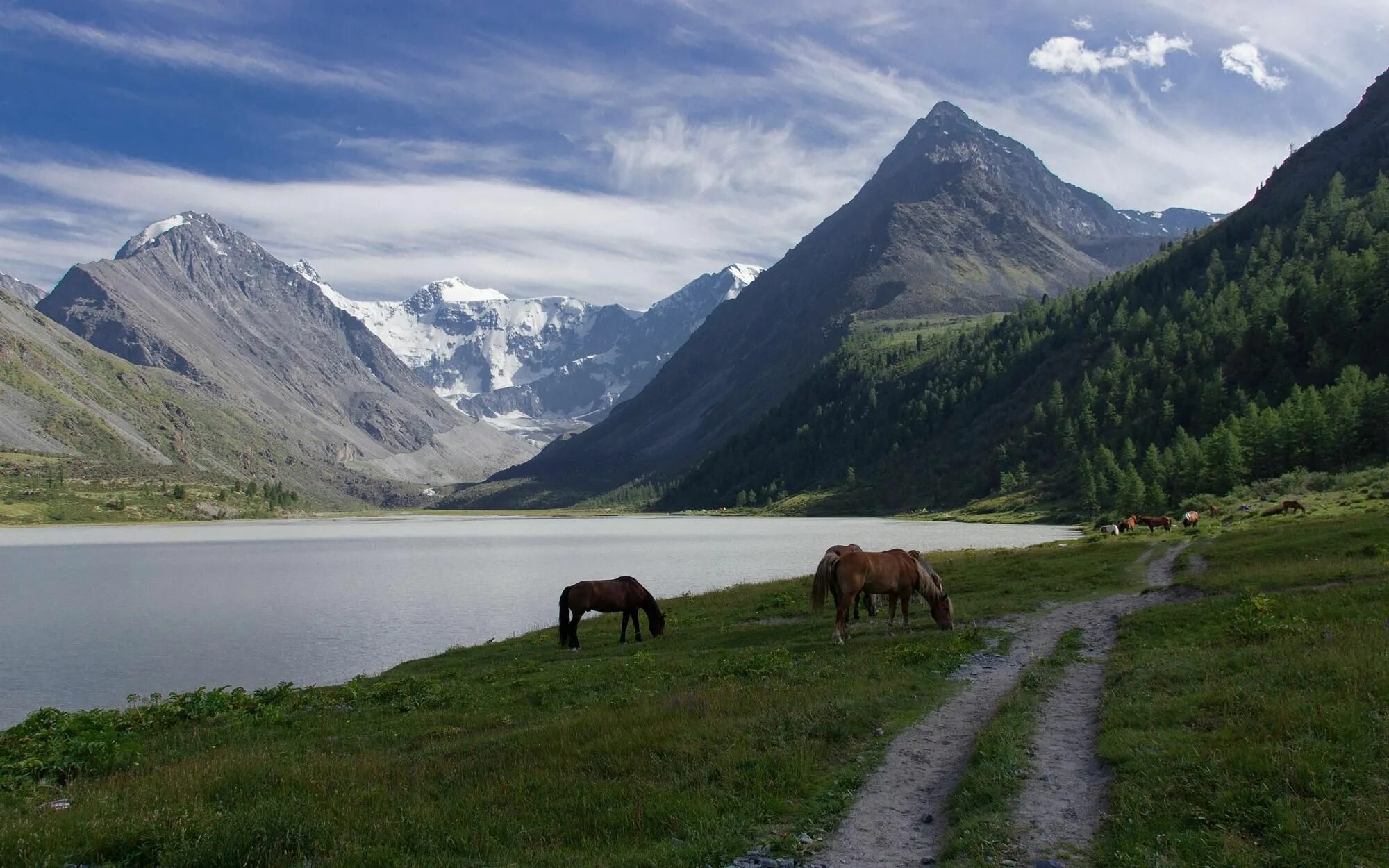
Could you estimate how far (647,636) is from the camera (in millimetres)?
39344

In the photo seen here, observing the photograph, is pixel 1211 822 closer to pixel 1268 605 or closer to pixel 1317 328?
pixel 1268 605

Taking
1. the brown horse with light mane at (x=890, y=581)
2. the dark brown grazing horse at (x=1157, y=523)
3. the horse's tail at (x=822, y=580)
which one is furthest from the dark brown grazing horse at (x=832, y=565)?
the dark brown grazing horse at (x=1157, y=523)

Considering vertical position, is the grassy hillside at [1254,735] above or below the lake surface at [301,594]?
above

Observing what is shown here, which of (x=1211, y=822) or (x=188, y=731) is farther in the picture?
(x=188, y=731)

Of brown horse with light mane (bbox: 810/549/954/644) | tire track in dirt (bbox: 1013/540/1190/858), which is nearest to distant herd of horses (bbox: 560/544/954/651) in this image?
brown horse with light mane (bbox: 810/549/954/644)

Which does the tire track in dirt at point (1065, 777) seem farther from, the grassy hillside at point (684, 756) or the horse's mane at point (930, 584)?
the horse's mane at point (930, 584)

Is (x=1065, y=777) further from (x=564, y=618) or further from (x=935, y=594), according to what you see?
(x=564, y=618)

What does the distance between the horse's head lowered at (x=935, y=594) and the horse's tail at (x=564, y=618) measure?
48.6ft

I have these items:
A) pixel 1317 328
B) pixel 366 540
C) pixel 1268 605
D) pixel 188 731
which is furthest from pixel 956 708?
pixel 1317 328

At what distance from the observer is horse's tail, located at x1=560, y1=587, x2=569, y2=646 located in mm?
36562

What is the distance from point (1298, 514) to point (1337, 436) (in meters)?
55.6

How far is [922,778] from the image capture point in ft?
44.4

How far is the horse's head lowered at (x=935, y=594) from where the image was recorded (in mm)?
30766

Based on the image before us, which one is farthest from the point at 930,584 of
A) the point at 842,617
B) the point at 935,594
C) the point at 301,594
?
the point at 301,594
